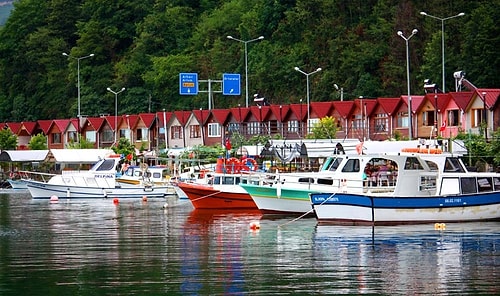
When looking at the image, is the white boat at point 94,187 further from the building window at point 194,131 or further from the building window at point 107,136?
the building window at point 107,136

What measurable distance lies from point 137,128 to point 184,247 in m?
93.1

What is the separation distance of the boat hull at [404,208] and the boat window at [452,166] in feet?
5.59

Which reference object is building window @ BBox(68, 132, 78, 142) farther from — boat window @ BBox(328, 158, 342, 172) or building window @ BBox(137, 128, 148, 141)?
boat window @ BBox(328, 158, 342, 172)

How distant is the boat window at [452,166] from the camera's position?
4944cm

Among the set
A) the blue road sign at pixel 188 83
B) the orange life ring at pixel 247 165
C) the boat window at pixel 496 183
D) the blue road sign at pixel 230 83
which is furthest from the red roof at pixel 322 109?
the boat window at pixel 496 183

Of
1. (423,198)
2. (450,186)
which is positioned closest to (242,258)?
(423,198)

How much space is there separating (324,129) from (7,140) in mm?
51430

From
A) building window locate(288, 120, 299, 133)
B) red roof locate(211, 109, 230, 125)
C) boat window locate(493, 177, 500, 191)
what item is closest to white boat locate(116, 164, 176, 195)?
building window locate(288, 120, 299, 133)

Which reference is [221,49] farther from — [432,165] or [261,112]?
[432,165]

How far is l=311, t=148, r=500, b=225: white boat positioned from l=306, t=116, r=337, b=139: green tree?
4860 centimetres

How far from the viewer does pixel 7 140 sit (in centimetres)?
13912

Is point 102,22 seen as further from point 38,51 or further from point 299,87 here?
point 299,87

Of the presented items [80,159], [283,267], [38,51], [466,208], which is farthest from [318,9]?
[283,267]

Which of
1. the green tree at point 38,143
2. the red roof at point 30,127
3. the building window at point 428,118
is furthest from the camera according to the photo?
the red roof at point 30,127
